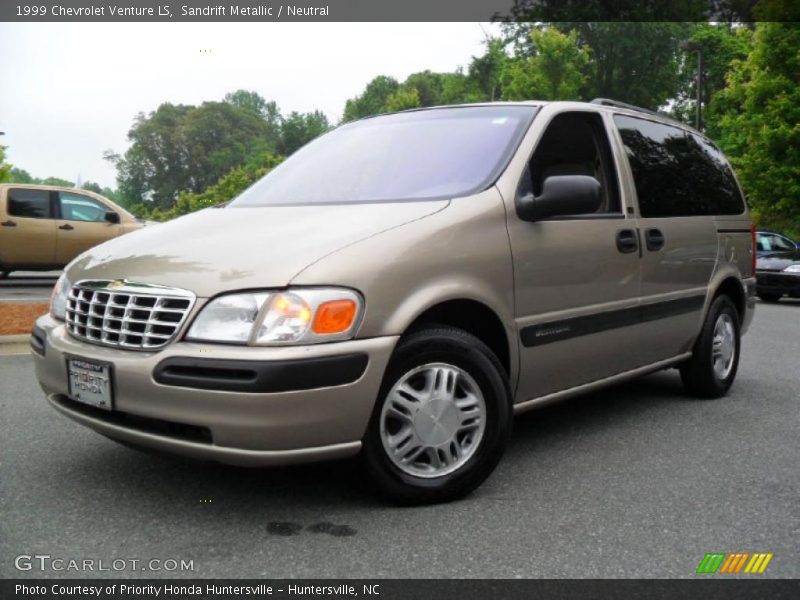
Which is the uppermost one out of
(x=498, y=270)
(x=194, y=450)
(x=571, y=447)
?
(x=498, y=270)

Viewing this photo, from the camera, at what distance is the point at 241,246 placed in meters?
3.21

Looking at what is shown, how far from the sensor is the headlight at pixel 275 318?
2881 mm

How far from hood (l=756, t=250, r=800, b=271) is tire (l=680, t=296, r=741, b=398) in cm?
999

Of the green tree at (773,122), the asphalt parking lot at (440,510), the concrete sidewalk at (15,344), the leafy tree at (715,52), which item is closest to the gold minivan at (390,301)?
the asphalt parking lot at (440,510)

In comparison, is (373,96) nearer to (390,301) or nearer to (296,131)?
(296,131)

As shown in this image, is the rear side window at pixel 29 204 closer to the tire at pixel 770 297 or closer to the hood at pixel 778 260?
the hood at pixel 778 260

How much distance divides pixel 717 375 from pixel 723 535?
261 cm

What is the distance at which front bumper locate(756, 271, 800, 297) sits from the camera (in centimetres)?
1429

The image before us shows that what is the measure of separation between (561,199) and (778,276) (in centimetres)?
1243

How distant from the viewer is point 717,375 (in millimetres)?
5438

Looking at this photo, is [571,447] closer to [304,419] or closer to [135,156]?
[304,419]

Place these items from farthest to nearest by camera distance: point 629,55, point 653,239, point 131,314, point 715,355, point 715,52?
point 629,55 < point 715,52 < point 715,355 < point 653,239 < point 131,314

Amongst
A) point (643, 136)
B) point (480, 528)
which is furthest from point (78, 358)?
point (643, 136)

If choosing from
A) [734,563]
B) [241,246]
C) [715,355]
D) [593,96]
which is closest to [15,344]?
[241,246]
